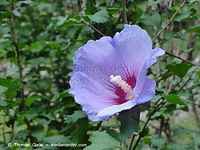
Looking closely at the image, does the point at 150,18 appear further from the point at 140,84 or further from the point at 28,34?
the point at 28,34

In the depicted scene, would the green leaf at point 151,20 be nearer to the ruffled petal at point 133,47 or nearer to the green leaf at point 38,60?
the ruffled petal at point 133,47

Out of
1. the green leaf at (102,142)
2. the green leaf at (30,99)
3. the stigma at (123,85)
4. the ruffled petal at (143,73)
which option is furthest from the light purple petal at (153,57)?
the green leaf at (30,99)

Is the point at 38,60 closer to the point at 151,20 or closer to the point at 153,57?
the point at 151,20

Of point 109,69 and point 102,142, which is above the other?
point 109,69

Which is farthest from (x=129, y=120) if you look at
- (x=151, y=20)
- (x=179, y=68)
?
(x=151, y=20)

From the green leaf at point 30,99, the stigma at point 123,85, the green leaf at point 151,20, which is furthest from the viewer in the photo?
the green leaf at point 30,99

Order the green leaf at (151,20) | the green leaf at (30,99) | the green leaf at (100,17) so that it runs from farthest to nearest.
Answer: the green leaf at (30,99)
the green leaf at (151,20)
the green leaf at (100,17)

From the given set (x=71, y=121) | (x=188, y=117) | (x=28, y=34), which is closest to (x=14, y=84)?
(x=71, y=121)
